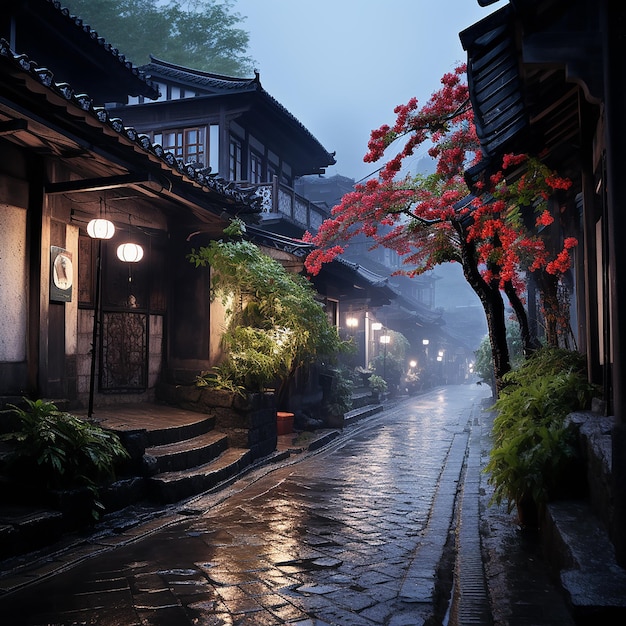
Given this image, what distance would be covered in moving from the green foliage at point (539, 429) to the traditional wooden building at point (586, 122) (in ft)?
1.55

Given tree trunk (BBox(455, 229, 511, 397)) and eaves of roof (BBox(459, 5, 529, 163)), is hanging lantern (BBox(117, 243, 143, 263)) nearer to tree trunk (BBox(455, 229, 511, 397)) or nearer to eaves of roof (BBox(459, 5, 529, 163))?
tree trunk (BBox(455, 229, 511, 397))

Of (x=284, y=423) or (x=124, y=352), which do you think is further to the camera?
(x=284, y=423)

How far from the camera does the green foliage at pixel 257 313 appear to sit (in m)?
13.1

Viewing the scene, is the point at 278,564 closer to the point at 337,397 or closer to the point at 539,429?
the point at 539,429

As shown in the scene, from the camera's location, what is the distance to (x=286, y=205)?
2461 centimetres

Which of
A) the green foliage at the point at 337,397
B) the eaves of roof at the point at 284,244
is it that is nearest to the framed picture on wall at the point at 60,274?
the eaves of roof at the point at 284,244

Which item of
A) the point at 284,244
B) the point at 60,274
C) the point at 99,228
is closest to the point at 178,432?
the point at 60,274

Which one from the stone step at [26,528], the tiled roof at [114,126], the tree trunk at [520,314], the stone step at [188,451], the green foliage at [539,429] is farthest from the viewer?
the tree trunk at [520,314]

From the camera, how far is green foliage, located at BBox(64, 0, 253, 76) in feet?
101

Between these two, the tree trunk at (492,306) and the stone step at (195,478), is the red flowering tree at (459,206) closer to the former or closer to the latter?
the tree trunk at (492,306)

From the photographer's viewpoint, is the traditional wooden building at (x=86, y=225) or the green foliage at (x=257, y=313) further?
the green foliage at (x=257, y=313)

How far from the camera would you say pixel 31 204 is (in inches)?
393

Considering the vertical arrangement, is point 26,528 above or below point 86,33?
below

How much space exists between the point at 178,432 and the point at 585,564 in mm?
7862
